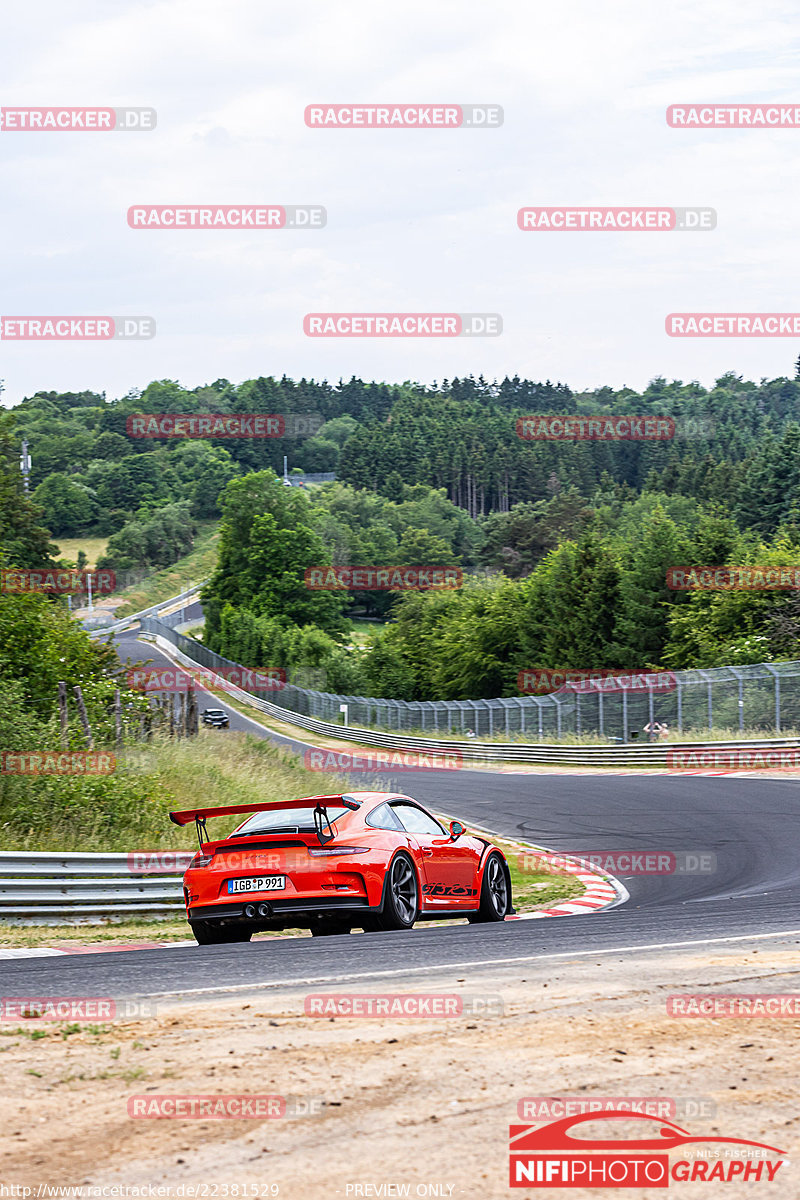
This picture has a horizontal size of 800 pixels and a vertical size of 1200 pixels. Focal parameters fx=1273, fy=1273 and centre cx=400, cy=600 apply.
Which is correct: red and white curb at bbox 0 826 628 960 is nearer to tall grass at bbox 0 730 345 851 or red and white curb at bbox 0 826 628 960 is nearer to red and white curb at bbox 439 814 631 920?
red and white curb at bbox 439 814 631 920

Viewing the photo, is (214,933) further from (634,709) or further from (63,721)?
(634,709)

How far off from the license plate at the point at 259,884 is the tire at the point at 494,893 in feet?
7.89

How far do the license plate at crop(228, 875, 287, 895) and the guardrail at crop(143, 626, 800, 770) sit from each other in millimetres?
23767

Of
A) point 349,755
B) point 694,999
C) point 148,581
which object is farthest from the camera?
point 148,581

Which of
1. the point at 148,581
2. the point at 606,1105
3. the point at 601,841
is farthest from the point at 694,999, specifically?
the point at 148,581

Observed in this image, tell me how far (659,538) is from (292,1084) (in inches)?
2433

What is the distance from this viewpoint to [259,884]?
973 cm

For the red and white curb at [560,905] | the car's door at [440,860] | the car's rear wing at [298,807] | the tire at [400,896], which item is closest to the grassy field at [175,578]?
the red and white curb at [560,905]

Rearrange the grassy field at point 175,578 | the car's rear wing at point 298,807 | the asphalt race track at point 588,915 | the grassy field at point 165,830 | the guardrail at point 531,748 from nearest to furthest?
the asphalt race track at point 588,915, the car's rear wing at point 298,807, the grassy field at point 165,830, the guardrail at point 531,748, the grassy field at point 175,578

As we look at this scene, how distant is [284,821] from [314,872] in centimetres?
70

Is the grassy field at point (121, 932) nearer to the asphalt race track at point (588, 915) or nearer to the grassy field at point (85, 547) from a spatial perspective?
the asphalt race track at point (588, 915)

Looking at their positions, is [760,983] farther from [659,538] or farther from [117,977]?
[659,538]

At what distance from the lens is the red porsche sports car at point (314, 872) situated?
31.6 ft

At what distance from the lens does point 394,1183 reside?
376 cm
